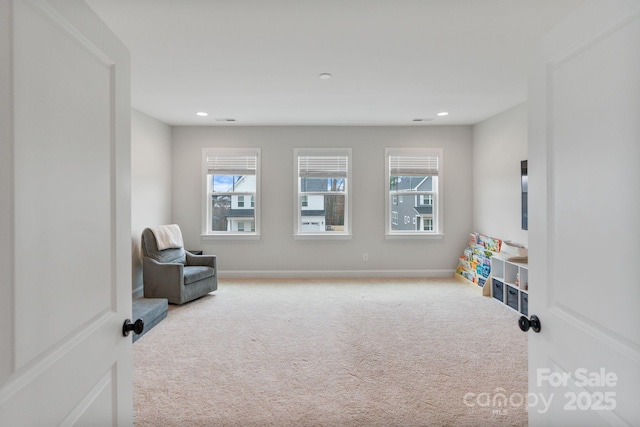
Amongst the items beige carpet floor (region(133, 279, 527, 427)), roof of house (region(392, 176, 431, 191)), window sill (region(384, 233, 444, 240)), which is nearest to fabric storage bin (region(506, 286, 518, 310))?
beige carpet floor (region(133, 279, 527, 427))

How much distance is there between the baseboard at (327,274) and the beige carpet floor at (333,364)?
1127mm

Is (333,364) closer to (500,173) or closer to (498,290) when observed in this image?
(498,290)

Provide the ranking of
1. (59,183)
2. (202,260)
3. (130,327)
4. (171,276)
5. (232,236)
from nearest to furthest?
(59,183) < (130,327) < (171,276) < (202,260) < (232,236)

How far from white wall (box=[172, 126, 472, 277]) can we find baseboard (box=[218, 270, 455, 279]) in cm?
2

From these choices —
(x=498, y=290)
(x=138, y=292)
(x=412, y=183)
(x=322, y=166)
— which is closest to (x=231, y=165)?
(x=322, y=166)

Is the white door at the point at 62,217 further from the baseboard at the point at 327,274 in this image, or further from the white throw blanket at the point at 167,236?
the baseboard at the point at 327,274

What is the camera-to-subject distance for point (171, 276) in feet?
13.2

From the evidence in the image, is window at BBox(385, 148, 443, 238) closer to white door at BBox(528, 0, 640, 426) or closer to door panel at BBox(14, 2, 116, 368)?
white door at BBox(528, 0, 640, 426)

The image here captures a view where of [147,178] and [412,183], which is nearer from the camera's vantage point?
[147,178]

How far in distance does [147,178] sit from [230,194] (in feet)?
4.30

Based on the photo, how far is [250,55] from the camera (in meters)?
2.73

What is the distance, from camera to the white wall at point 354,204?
5434 mm

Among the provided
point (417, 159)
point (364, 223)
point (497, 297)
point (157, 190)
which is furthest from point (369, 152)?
point (157, 190)

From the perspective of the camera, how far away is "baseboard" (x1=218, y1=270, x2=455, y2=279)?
5445 millimetres
